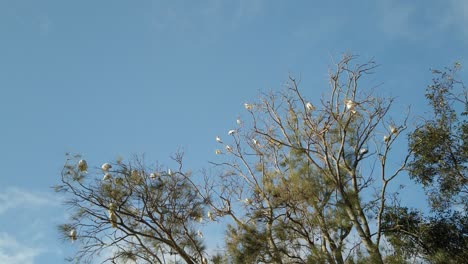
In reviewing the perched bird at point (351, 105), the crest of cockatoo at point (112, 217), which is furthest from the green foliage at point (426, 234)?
the crest of cockatoo at point (112, 217)

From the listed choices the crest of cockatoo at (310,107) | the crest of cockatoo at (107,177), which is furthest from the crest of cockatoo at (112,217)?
the crest of cockatoo at (310,107)

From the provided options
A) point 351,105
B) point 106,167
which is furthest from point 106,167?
point 351,105

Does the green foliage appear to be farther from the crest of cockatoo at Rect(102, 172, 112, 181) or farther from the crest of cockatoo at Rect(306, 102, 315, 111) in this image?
the crest of cockatoo at Rect(102, 172, 112, 181)

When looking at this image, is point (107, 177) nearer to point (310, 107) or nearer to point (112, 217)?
point (112, 217)

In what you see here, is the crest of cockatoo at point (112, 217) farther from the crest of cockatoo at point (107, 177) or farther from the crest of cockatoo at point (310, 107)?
the crest of cockatoo at point (310, 107)

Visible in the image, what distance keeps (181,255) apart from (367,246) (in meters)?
1.83

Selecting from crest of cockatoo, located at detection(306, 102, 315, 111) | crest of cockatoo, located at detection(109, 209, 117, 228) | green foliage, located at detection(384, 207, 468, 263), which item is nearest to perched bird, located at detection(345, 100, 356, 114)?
crest of cockatoo, located at detection(306, 102, 315, 111)

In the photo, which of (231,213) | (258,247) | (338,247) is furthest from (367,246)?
(231,213)

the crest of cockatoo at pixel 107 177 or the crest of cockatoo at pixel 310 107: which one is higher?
the crest of cockatoo at pixel 310 107

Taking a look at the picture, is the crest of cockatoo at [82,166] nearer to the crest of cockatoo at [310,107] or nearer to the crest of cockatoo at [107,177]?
the crest of cockatoo at [107,177]

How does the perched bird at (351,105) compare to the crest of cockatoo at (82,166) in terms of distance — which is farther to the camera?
the perched bird at (351,105)

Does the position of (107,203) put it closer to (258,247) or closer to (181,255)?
(181,255)

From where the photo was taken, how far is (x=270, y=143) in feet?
19.1

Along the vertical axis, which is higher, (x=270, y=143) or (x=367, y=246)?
(x=270, y=143)
